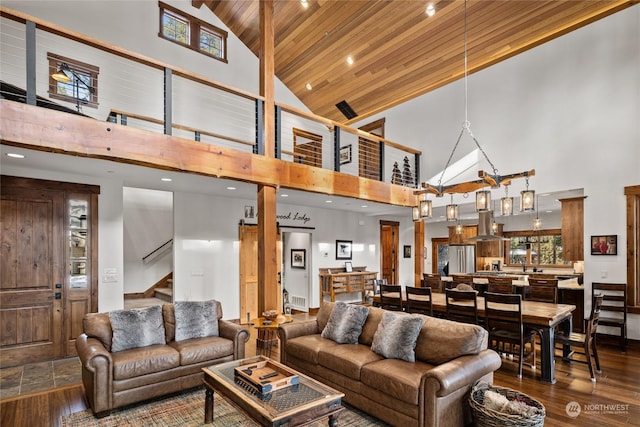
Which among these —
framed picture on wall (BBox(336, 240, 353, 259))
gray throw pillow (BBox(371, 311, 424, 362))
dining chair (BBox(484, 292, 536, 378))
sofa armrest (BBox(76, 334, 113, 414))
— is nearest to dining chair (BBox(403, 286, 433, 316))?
dining chair (BBox(484, 292, 536, 378))

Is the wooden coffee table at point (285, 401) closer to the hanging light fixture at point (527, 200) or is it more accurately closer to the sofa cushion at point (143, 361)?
the sofa cushion at point (143, 361)

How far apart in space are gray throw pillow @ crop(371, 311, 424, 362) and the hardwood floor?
1311 mm

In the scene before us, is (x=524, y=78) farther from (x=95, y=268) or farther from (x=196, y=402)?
(x=95, y=268)

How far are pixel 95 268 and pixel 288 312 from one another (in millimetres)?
4359

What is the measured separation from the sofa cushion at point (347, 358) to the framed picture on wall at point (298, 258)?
5.05m

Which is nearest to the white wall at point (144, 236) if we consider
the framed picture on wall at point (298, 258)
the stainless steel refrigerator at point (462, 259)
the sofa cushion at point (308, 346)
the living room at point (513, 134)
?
the living room at point (513, 134)

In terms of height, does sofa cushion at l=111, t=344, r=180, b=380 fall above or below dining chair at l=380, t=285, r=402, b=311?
below

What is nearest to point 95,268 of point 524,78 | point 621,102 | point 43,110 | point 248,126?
point 43,110

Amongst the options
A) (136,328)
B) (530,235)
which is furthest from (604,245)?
(136,328)

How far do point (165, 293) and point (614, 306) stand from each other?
833 cm

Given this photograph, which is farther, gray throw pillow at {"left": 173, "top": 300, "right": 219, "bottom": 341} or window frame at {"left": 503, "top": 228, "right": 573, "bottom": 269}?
window frame at {"left": 503, "top": 228, "right": 573, "bottom": 269}

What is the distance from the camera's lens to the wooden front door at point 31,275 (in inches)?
181

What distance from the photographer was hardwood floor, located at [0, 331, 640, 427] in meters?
3.11

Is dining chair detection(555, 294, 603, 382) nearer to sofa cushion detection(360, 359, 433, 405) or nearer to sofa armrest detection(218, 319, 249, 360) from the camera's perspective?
sofa cushion detection(360, 359, 433, 405)
